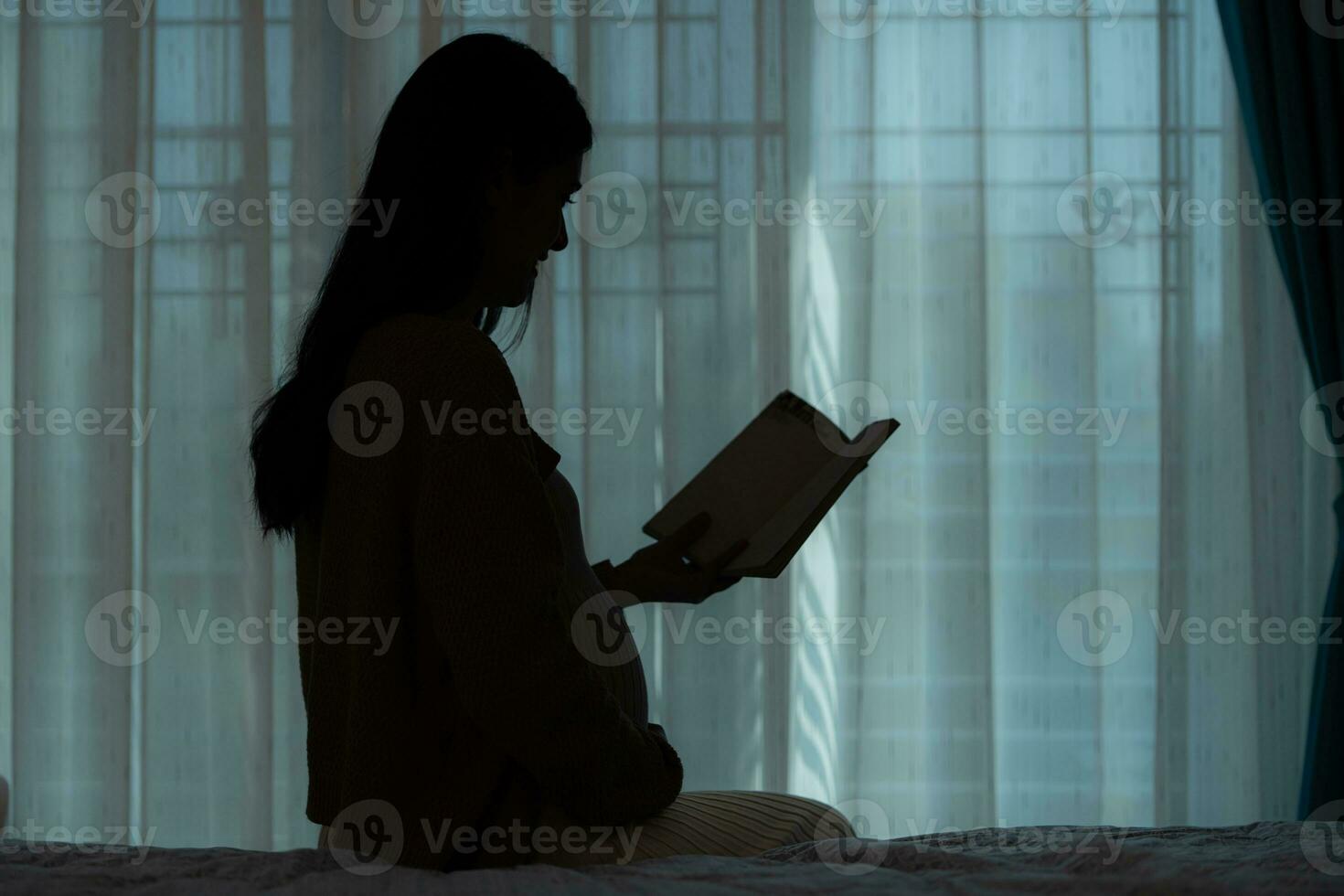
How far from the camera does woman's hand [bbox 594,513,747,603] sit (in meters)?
1.20

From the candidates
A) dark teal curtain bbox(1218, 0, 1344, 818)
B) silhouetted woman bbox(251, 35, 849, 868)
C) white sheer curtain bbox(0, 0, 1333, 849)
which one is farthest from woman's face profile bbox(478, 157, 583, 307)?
dark teal curtain bbox(1218, 0, 1344, 818)

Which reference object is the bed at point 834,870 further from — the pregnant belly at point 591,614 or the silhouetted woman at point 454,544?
the pregnant belly at point 591,614

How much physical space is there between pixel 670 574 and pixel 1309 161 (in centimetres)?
172

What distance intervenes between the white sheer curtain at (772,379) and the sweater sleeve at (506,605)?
4.69 ft

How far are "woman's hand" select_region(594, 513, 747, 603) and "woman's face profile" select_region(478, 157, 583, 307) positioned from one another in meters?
0.38

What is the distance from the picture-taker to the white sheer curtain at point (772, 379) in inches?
87.4

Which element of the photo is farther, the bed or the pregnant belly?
the pregnant belly

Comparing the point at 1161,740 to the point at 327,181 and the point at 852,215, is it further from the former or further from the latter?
the point at 327,181

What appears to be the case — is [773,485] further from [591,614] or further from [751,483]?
[591,614]

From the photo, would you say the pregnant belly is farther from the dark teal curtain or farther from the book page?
the dark teal curtain

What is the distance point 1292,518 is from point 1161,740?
Result: 52cm

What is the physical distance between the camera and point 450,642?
772mm

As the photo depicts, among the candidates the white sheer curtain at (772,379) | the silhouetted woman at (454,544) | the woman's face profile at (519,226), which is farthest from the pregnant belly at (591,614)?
the white sheer curtain at (772,379)

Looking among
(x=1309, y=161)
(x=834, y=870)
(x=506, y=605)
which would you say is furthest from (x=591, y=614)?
(x=1309, y=161)
